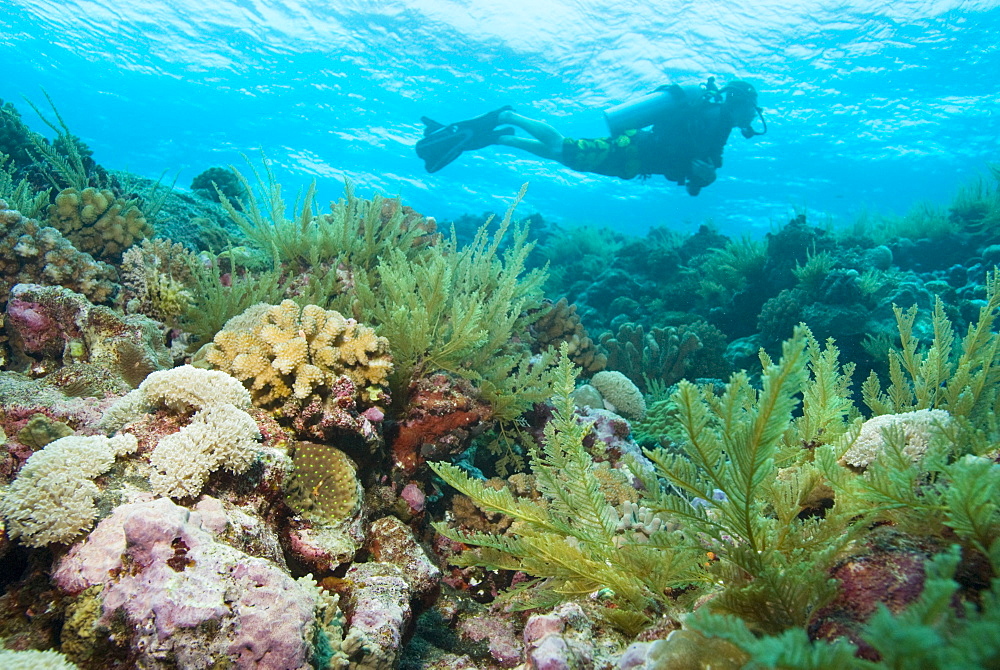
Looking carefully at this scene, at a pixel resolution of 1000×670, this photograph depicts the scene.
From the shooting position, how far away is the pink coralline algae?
1462 mm

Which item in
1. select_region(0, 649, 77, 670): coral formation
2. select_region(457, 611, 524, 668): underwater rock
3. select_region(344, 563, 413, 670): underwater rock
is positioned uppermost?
select_region(0, 649, 77, 670): coral formation

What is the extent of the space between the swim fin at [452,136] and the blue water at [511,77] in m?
7.40

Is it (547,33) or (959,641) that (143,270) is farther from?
(547,33)

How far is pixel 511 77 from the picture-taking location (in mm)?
24125

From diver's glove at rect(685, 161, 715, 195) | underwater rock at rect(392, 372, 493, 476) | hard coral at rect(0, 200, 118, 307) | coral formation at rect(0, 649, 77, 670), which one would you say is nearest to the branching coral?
underwater rock at rect(392, 372, 493, 476)

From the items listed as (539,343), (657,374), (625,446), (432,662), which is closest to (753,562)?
(432,662)

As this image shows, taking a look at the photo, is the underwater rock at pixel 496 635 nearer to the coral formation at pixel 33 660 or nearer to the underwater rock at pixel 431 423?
the underwater rock at pixel 431 423

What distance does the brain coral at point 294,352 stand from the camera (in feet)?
9.25

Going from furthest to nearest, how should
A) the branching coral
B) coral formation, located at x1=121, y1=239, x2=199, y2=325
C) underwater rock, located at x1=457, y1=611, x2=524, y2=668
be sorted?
the branching coral, coral formation, located at x1=121, y1=239, x2=199, y2=325, underwater rock, located at x1=457, y1=611, x2=524, y2=668

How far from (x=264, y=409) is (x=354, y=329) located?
750 millimetres

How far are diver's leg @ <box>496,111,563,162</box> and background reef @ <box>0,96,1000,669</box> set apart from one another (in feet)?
38.8

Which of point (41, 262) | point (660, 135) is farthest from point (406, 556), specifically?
point (660, 135)

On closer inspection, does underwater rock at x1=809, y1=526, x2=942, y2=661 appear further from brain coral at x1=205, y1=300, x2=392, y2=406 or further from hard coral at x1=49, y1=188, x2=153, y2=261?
hard coral at x1=49, y1=188, x2=153, y2=261

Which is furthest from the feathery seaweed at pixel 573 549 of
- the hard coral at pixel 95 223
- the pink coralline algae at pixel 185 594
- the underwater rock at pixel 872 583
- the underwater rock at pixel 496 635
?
the hard coral at pixel 95 223
